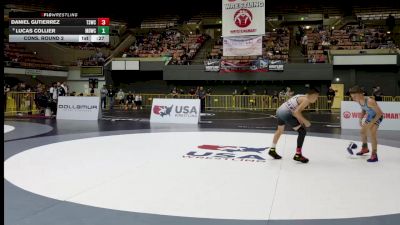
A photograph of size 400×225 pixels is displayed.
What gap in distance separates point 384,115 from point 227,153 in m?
8.28

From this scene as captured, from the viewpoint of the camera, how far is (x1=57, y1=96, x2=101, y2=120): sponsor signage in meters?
17.3

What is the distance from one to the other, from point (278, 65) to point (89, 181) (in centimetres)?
2427

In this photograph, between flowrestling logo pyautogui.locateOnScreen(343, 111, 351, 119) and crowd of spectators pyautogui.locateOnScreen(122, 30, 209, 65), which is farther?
crowd of spectators pyautogui.locateOnScreen(122, 30, 209, 65)

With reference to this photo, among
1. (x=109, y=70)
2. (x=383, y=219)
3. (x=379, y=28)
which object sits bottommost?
(x=383, y=219)

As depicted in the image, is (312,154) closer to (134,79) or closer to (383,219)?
(383,219)

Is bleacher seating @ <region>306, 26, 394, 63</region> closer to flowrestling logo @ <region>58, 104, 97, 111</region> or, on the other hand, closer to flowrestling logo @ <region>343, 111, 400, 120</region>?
flowrestling logo @ <region>343, 111, 400, 120</region>

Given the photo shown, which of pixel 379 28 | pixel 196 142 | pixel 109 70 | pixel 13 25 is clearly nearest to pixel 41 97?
pixel 13 25

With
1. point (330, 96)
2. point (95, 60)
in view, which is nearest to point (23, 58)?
point (95, 60)

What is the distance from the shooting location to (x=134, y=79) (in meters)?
33.5

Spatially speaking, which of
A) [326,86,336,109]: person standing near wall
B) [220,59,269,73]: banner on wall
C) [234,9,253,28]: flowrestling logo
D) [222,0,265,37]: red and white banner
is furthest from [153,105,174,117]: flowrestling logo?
[220,59,269,73]: banner on wall

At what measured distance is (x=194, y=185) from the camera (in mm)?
5203

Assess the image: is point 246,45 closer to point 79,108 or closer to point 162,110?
point 162,110

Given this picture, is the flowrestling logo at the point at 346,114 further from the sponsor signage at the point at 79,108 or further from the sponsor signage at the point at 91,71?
the sponsor signage at the point at 91,71

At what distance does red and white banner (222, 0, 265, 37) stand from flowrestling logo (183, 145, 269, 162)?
29.3 ft
